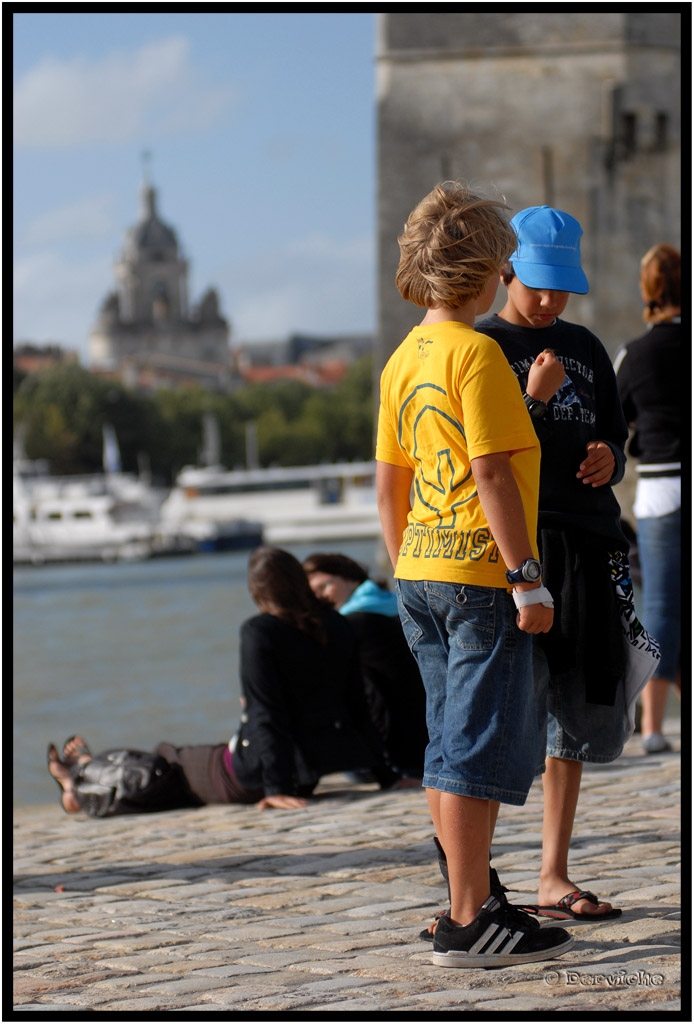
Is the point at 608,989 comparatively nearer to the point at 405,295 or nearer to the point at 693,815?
the point at 693,815

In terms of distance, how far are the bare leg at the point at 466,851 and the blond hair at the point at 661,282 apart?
2620 millimetres

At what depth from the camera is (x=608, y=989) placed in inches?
111

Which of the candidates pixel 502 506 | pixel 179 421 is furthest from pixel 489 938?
pixel 179 421

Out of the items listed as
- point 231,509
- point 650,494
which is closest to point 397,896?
point 650,494

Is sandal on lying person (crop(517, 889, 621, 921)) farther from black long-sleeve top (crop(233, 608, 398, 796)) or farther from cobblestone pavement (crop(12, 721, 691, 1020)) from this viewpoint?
black long-sleeve top (crop(233, 608, 398, 796))

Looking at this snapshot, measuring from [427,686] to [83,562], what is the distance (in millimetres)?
66587

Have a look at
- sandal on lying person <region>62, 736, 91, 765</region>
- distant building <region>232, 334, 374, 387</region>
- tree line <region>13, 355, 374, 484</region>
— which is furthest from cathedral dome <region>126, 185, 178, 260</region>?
sandal on lying person <region>62, 736, 91, 765</region>

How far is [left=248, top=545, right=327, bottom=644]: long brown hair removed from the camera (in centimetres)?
548

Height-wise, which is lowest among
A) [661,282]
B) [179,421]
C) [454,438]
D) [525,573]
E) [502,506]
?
[525,573]

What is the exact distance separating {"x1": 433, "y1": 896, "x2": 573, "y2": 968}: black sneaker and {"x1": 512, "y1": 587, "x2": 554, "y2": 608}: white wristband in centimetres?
57

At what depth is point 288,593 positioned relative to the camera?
549 centimetres

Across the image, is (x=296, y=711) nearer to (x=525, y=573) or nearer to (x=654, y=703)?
(x=654, y=703)

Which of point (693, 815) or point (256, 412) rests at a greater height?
point (256, 412)
